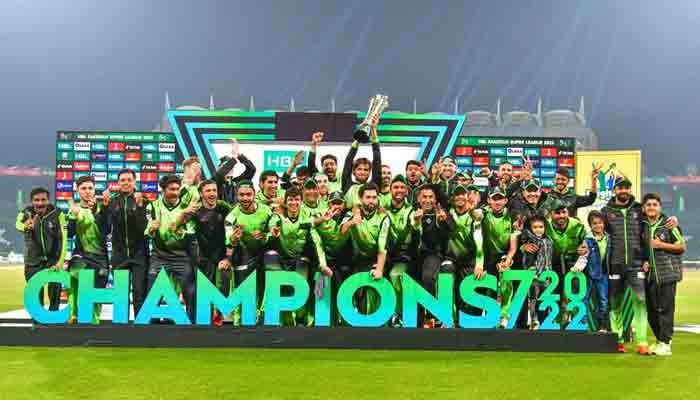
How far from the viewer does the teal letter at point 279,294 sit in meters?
7.67

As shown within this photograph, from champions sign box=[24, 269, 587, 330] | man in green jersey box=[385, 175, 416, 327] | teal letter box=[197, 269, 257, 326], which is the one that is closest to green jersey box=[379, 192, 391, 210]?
man in green jersey box=[385, 175, 416, 327]

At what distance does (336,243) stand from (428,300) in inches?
47.6

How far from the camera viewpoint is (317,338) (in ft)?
25.0

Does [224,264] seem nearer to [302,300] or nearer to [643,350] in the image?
[302,300]

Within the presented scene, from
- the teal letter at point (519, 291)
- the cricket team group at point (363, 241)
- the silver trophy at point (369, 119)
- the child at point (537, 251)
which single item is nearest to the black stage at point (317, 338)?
the teal letter at point (519, 291)

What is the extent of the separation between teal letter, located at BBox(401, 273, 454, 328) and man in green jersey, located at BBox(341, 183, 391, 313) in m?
0.36

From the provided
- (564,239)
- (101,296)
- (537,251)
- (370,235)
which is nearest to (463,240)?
(537,251)

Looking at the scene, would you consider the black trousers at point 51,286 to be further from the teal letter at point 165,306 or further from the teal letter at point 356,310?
the teal letter at point 356,310

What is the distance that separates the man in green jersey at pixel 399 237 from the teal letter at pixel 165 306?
237 centimetres

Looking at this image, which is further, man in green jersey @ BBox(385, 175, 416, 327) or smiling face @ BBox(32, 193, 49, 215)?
smiling face @ BBox(32, 193, 49, 215)

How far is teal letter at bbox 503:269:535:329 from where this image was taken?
7.78 meters

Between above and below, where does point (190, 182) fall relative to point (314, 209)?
above

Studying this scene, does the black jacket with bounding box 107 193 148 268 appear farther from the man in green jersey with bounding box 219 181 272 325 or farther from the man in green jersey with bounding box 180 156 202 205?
the man in green jersey with bounding box 219 181 272 325

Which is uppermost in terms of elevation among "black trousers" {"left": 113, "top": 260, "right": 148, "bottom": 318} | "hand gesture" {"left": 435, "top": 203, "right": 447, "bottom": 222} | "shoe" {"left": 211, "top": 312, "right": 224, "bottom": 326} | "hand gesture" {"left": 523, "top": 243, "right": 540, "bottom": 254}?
"hand gesture" {"left": 435, "top": 203, "right": 447, "bottom": 222}
